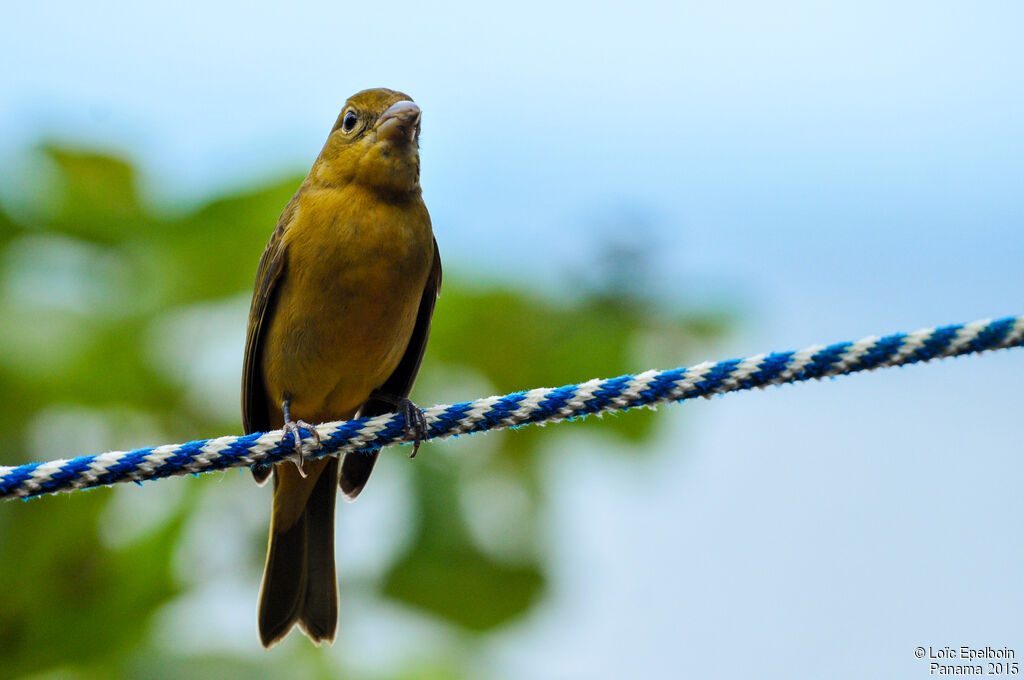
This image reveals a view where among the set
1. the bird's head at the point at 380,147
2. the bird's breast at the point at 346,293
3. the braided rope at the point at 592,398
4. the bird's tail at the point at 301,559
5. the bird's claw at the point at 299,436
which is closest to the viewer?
the braided rope at the point at 592,398

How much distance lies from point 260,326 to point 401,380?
49cm

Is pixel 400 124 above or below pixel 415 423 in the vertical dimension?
above

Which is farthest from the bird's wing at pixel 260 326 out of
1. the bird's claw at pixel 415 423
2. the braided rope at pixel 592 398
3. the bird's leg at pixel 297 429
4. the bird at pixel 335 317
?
the braided rope at pixel 592 398

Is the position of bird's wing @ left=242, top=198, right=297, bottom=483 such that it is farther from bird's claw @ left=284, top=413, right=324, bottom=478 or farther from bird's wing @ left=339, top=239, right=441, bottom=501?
bird's claw @ left=284, top=413, right=324, bottom=478

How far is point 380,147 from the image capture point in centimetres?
341

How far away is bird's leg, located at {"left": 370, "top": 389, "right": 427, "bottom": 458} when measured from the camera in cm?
287

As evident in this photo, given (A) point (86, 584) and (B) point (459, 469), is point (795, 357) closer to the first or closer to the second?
(B) point (459, 469)

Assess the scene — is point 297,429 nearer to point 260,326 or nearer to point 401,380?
point 260,326

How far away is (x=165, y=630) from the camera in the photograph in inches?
151

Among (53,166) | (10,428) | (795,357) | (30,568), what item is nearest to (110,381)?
(10,428)

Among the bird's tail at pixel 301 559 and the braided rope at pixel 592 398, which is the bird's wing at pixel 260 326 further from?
the braided rope at pixel 592 398

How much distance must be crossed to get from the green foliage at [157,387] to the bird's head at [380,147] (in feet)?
→ 3.01

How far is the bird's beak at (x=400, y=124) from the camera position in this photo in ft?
11.2

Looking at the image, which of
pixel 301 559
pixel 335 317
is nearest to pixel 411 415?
pixel 335 317
